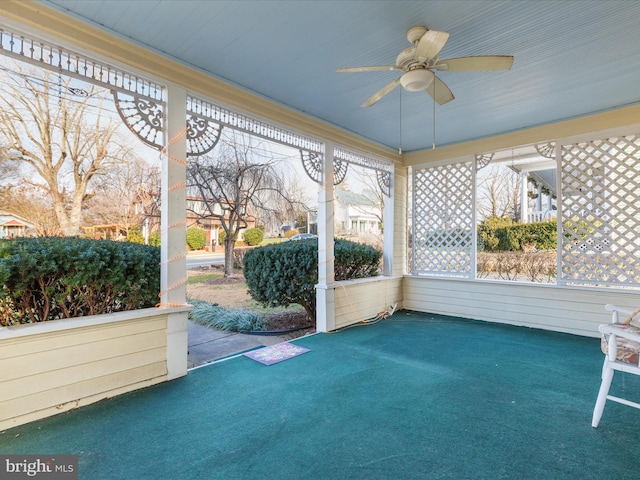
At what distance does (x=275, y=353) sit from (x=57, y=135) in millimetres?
4421

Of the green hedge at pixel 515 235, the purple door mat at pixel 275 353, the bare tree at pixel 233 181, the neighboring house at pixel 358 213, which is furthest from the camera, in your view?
the neighboring house at pixel 358 213

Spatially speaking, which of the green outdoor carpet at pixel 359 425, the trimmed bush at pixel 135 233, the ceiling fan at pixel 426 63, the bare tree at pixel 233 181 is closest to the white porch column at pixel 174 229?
the green outdoor carpet at pixel 359 425

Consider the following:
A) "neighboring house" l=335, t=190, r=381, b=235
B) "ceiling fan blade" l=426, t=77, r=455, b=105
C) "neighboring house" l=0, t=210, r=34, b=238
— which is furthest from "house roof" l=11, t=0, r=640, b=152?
"neighboring house" l=335, t=190, r=381, b=235

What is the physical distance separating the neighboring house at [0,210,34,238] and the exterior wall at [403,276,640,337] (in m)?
5.40

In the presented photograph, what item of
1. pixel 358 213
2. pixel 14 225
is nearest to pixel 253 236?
pixel 358 213

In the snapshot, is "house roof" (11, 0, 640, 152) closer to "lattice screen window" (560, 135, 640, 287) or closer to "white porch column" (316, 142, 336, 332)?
"lattice screen window" (560, 135, 640, 287)

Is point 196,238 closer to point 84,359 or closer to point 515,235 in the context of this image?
point 84,359

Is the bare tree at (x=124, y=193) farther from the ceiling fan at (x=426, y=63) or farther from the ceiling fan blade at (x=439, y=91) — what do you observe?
the ceiling fan blade at (x=439, y=91)

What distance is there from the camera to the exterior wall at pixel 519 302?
3830 millimetres

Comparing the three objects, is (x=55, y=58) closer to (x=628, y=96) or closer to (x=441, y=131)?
(x=441, y=131)

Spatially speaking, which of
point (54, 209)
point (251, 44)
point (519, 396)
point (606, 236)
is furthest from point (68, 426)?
point (606, 236)

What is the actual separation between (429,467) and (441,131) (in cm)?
404

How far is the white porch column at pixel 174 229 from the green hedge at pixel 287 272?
1.61 m

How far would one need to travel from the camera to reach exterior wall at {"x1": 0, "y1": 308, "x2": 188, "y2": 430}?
1976mm
